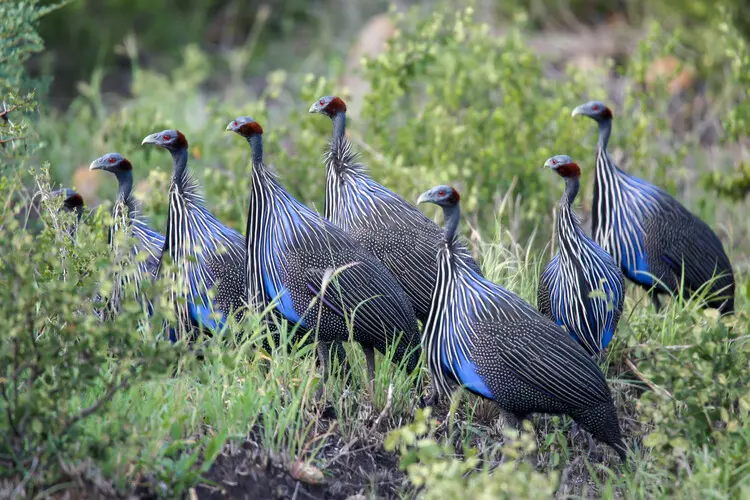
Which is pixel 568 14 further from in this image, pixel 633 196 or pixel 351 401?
pixel 351 401

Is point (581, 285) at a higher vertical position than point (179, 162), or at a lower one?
lower

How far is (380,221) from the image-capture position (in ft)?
15.2

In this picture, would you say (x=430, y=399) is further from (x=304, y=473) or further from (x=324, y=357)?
(x=304, y=473)

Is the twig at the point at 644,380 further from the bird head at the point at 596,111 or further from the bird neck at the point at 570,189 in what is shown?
the bird head at the point at 596,111

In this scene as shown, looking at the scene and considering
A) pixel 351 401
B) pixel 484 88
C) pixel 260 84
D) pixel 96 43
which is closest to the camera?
pixel 351 401

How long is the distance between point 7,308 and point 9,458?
20.1 inches

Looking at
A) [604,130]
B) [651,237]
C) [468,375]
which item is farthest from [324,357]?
[604,130]

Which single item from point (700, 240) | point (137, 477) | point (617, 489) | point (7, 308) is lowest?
point (617, 489)

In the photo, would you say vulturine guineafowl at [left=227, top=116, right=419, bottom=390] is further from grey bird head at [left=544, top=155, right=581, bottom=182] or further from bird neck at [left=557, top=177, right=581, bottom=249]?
grey bird head at [left=544, top=155, right=581, bottom=182]

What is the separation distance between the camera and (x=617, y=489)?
402cm

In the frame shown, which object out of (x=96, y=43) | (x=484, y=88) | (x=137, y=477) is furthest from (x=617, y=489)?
(x=96, y=43)

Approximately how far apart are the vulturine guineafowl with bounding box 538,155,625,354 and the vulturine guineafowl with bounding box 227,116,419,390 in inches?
27.0

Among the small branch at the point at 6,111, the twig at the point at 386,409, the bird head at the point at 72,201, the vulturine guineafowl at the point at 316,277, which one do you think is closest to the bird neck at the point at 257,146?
the vulturine guineafowl at the point at 316,277

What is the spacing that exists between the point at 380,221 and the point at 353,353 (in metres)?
0.63
